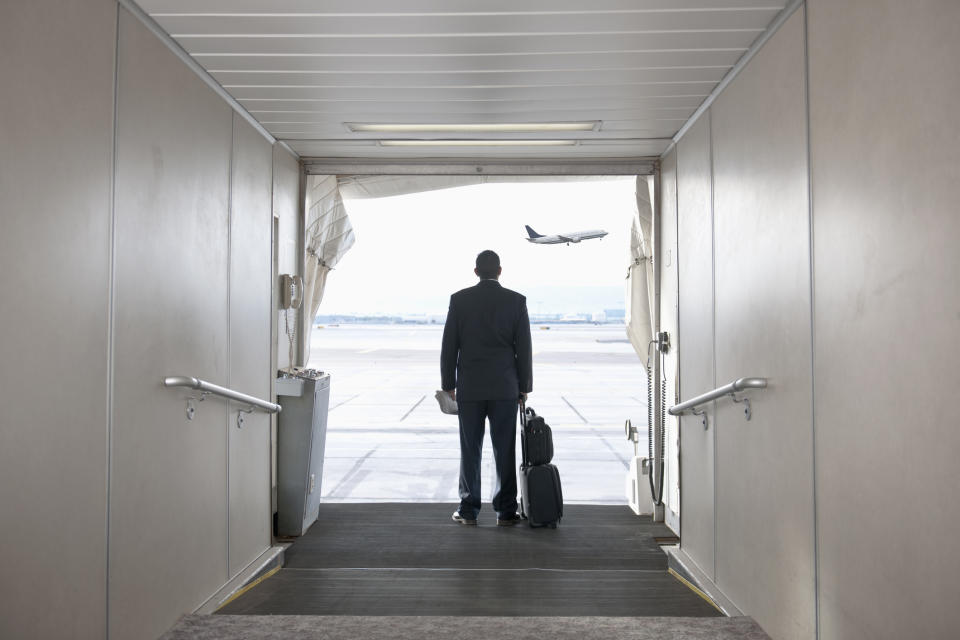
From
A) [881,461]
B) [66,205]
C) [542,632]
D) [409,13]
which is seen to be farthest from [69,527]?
[881,461]

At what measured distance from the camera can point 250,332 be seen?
385 cm

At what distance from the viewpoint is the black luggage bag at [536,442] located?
4523 millimetres

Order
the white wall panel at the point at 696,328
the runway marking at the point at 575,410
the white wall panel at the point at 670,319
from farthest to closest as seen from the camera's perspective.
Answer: the runway marking at the point at 575,410
the white wall panel at the point at 670,319
the white wall panel at the point at 696,328

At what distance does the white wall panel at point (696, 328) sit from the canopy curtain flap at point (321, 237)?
252cm

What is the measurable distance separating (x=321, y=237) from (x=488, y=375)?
5.61ft

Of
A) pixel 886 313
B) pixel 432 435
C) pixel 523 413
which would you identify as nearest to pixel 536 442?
pixel 523 413

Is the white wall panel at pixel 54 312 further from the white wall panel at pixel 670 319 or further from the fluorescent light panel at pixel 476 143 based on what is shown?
the white wall panel at pixel 670 319

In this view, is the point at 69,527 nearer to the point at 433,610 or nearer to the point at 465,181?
the point at 433,610

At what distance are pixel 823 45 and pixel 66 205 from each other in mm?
2337

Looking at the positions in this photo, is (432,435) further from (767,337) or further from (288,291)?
(767,337)

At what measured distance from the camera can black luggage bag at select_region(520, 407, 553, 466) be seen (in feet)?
14.8

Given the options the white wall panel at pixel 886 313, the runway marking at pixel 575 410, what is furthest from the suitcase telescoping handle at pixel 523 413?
Answer: the runway marking at pixel 575 410

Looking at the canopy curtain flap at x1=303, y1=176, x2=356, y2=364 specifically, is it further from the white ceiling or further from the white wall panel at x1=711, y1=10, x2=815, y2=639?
the white wall panel at x1=711, y1=10, x2=815, y2=639

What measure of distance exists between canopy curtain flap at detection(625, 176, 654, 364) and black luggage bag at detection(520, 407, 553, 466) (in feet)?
3.53
